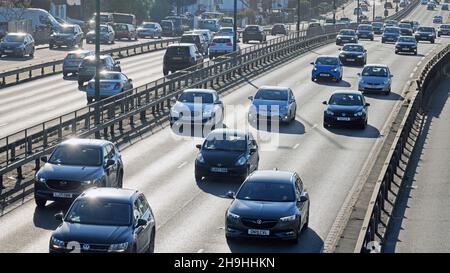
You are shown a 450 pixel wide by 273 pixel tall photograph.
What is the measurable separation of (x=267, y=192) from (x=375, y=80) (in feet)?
101

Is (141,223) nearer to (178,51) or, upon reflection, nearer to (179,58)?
(179,58)

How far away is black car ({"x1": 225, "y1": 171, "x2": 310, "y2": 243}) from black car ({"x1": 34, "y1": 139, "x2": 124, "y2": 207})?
3.87 meters

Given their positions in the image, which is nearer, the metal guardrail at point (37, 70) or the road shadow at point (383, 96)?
the road shadow at point (383, 96)

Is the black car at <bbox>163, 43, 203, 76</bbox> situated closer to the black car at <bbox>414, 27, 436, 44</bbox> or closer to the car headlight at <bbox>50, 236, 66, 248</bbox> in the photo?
the car headlight at <bbox>50, 236, 66, 248</bbox>

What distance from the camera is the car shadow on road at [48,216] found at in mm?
23809

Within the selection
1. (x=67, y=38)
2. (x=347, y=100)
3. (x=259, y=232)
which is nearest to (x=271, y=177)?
(x=259, y=232)

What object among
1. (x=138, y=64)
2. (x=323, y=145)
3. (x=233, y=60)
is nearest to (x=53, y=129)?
(x=323, y=145)

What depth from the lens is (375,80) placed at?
53.2 metres

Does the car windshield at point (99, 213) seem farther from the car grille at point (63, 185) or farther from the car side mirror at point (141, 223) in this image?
the car grille at point (63, 185)

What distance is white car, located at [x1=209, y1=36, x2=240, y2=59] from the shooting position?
74812mm

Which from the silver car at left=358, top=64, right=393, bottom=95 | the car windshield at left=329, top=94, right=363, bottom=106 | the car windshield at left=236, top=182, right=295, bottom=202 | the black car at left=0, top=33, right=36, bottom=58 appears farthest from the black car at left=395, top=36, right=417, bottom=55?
the car windshield at left=236, top=182, right=295, bottom=202

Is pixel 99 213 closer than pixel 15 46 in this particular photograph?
Yes

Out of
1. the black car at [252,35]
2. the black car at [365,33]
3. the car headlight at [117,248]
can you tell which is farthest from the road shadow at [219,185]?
the black car at [365,33]

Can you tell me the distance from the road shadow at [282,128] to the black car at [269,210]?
16.7 m
